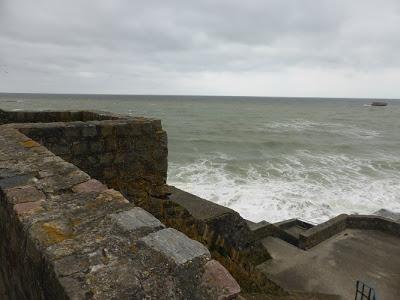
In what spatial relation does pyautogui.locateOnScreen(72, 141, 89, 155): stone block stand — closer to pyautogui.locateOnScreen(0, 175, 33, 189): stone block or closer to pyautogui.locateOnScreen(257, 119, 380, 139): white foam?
pyautogui.locateOnScreen(0, 175, 33, 189): stone block

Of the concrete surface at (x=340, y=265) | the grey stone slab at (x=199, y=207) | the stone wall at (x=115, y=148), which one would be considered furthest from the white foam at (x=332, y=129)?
the stone wall at (x=115, y=148)

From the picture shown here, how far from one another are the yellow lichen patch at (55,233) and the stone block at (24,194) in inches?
18.6

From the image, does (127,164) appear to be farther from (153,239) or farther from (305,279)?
(305,279)

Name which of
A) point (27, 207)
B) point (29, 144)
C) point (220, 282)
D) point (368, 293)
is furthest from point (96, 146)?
point (368, 293)

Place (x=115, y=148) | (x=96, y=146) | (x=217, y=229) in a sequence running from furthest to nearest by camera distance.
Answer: (x=217, y=229) → (x=115, y=148) → (x=96, y=146)

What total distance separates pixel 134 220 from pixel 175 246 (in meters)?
0.39

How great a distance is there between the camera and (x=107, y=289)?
1.48m

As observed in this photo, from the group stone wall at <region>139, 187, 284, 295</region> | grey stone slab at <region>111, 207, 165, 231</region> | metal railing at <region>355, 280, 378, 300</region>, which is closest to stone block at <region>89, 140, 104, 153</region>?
stone wall at <region>139, 187, 284, 295</region>

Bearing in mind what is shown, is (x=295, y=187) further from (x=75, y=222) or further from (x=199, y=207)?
(x=75, y=222)

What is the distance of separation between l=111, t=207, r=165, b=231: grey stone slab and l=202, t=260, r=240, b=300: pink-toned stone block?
18.7 inches

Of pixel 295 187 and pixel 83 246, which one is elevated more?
pixel 83 246

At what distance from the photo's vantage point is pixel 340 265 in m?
8.14

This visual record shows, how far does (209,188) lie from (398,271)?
9921mm

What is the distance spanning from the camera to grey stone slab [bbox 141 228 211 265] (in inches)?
67.7
